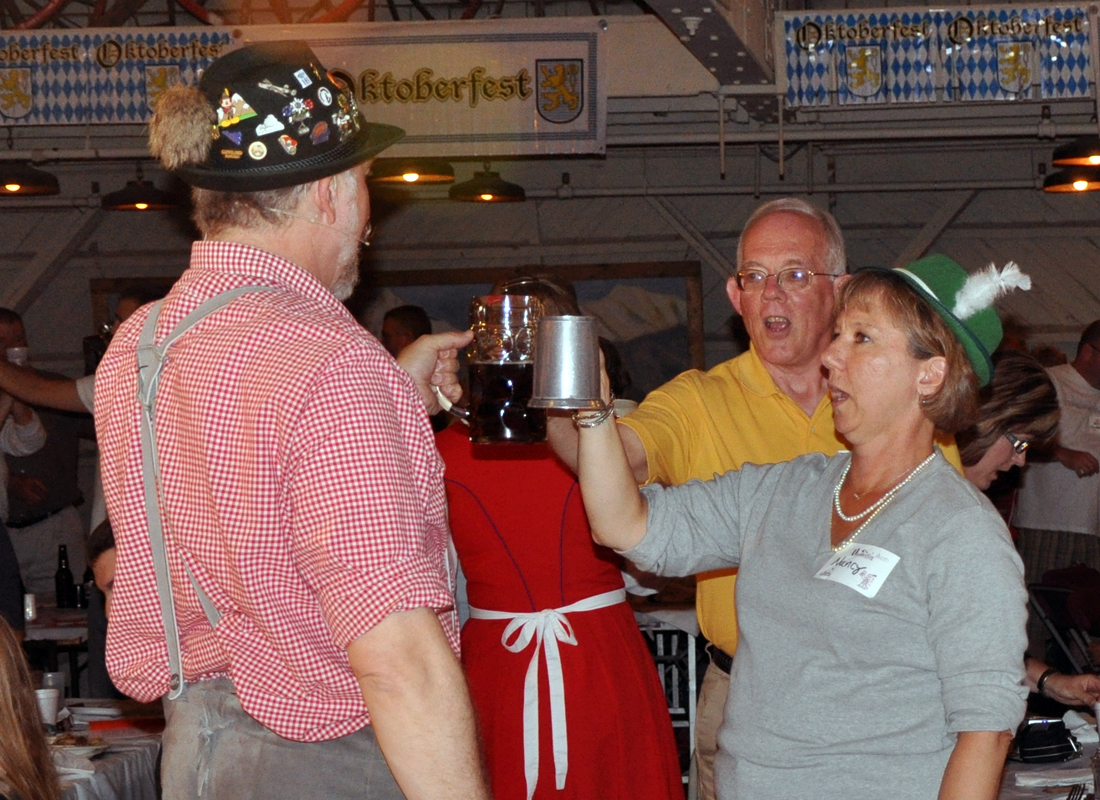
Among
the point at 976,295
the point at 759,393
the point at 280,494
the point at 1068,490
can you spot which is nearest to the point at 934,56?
the point at 1068,490

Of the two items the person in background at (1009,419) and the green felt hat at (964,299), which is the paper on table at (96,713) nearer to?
the person in background at (1009,419)

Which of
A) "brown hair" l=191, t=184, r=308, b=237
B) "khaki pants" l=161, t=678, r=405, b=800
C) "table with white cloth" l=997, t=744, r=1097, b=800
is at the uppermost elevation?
"brown hair" l=191, t=184, r=308, b=237

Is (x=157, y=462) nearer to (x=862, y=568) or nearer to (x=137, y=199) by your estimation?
(x=862, y=568)

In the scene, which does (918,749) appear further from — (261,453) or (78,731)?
(78,731)

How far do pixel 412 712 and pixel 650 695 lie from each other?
187cm

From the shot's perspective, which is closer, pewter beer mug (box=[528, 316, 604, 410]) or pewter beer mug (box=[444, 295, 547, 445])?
pewter beer mug (box=[528, 316, 604, 410])

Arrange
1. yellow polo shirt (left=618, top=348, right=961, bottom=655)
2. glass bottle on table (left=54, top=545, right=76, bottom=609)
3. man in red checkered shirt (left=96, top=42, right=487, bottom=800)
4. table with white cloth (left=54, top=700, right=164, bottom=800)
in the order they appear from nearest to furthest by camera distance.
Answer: man in red checkered shirt (left=96, top=42, right=487, bottom=800) < yellow polo shirt (left=618, top=348, right=961, bottom=655) < table with white cloth (left=54, top=700, right=164, bottom=800) < glass bottle on table (left=54, top=545, right=76, bottom=609)

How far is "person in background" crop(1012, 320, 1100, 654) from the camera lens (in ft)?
22.9

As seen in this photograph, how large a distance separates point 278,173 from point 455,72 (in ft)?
17.6

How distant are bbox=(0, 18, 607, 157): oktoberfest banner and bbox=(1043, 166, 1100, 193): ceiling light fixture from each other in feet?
9.68

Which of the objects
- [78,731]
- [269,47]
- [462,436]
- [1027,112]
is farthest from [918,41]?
[269,47]

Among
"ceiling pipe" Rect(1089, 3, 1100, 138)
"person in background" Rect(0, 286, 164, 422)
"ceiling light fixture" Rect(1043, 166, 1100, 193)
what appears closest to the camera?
"person in background" Rect(0, 286, 164, 422)

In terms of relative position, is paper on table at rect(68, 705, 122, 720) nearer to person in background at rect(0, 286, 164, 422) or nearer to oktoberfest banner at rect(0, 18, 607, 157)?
person in background at rect(0, 286, 164, 422)

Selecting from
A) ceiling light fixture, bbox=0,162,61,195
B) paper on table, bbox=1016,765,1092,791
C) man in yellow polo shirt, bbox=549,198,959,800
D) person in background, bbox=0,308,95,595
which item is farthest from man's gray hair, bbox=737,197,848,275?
ceiling light fixture, bbox=0,162,61,195
